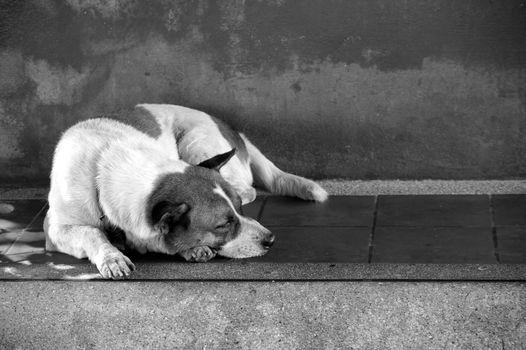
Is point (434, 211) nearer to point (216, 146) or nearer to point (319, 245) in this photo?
point (319, 245)

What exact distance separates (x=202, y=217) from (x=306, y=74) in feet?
5.11

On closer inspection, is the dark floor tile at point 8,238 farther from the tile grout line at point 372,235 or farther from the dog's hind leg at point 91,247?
the tile grout line at point 372,235

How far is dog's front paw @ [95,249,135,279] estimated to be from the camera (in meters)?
5.02

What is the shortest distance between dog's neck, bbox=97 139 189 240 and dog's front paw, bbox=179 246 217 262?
0.23 meters

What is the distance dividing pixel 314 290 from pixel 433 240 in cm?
89

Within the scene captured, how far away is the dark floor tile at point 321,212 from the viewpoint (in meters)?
5.67

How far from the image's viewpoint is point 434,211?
5.69 m

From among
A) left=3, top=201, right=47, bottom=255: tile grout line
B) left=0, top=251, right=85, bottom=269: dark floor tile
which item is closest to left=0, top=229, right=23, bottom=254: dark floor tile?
left=3, top=201, right=47, bottom=255: tile grout line

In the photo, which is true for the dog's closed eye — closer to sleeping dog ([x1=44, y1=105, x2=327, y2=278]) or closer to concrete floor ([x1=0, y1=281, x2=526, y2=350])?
sleeping dog ([x1=44, y1=105, x2=327, y2=278])

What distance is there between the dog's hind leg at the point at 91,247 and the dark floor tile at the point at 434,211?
1.55 meters

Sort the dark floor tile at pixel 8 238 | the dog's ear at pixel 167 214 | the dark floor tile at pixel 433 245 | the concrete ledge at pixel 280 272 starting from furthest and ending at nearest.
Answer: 1. the dark floor tile at pixel 8 238
2. the dark floor tile at pixel 433 245
3. the dog's ear at pixel 167 214
4. the concrete ledge at pixel 280 272

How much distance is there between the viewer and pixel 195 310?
4.68 meters

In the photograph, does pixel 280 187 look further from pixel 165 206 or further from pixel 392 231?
pixel 165 206

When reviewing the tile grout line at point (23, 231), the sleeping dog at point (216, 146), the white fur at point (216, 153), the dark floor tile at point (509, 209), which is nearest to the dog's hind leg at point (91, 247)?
the tile grout line at point (23, 231)
